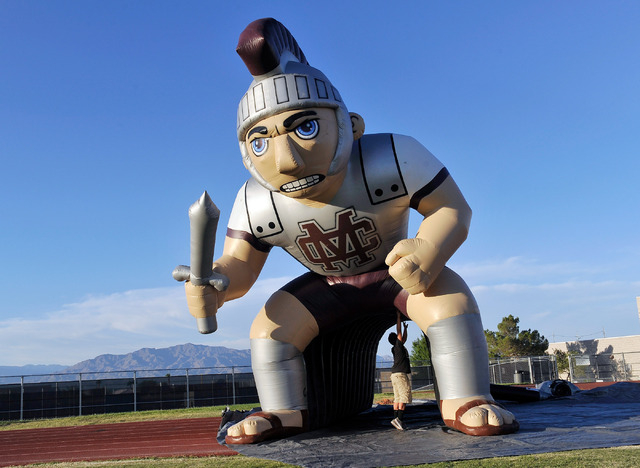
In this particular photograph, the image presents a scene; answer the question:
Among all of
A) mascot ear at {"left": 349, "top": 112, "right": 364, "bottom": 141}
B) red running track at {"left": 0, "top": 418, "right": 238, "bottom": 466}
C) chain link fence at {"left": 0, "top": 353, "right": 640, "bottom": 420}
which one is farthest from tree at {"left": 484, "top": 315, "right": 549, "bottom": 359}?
mascot ear at {"left": 349, "top": 112, "right": 364, "bottom": 141}

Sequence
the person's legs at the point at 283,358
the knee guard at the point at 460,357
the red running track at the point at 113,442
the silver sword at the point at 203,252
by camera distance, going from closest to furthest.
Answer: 1. the silver sword at the point at 203,252
2. the knee guard at the point at 460,357
3. the person's legs at the point at 283,358
4. the red running track at the point at 113,442

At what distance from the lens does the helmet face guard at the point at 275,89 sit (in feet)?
16.1

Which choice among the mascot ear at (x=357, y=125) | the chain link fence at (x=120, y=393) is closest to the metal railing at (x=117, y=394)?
the chain link fence at (x=120, y=393)

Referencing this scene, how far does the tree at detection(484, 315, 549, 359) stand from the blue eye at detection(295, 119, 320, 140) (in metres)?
28.7

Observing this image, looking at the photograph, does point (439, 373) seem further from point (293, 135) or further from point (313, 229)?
point (293, 135)

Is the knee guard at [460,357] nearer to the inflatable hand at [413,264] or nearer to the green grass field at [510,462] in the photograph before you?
the inflatable hand at [413,264]

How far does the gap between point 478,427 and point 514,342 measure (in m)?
29.6

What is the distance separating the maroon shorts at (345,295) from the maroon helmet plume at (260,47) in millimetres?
2028

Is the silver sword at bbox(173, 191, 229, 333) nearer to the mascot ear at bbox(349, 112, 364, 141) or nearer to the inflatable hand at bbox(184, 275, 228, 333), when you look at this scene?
the inflatable hand at bbox(184, 275, 228, 333)

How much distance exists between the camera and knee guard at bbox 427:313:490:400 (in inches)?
195

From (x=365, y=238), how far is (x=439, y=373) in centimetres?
133

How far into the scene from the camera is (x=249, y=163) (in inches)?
202

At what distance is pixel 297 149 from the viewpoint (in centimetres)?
489

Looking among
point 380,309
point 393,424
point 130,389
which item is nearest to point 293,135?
point 380,309
